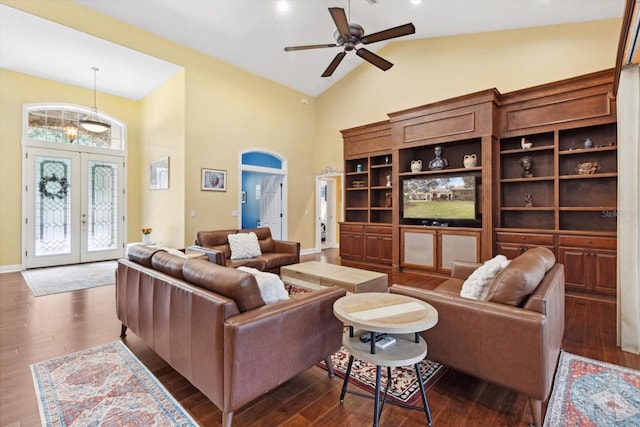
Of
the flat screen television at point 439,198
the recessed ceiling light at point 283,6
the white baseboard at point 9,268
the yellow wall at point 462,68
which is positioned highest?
the recessed ceiling light at point 283,6

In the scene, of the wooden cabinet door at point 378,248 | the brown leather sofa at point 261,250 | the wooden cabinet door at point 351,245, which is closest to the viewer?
the brown leather sofa at point 261,250

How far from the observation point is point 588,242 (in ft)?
13.1

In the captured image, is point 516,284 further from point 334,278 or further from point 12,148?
point 12,148

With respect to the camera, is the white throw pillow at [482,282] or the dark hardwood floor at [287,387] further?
the white throw pillow at [482,282]

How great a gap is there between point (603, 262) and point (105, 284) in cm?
735

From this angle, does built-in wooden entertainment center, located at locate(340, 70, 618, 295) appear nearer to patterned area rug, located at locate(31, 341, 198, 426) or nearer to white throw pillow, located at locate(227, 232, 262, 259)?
white throw pillow, located at locate(227, 232, 262, 259)

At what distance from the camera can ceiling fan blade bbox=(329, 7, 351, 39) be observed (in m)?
2.96

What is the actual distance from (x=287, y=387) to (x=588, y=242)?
4.39 m

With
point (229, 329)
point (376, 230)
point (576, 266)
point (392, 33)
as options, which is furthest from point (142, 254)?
point (576, 266)

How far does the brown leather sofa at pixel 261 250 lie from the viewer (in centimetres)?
451

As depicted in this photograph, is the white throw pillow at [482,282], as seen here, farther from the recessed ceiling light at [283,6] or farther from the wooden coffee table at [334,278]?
the recessed ceiling light at [283,6]

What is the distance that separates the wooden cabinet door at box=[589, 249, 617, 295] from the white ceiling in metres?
3.26

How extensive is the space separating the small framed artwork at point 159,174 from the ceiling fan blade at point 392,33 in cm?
474

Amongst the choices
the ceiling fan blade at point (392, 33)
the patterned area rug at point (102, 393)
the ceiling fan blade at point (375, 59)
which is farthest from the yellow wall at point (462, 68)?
the patterned area rug at point (102, 393)
